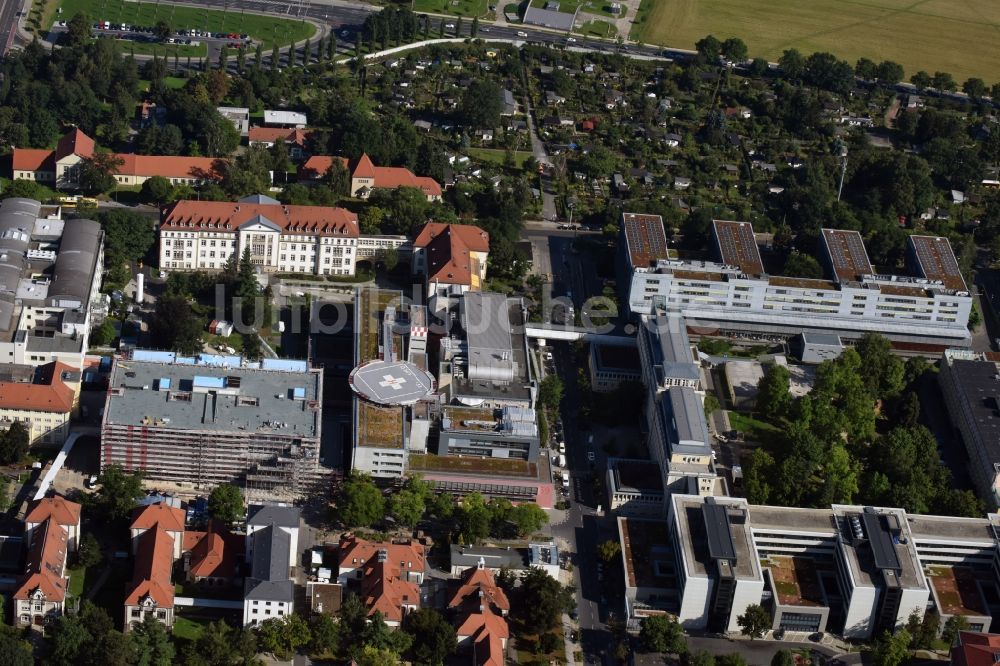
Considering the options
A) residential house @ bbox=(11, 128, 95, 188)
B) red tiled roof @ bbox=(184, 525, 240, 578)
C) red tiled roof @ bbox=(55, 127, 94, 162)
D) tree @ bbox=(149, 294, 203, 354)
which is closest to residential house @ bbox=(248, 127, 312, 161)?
red tiled roof @ bbox=(55, 127, 94, 162)

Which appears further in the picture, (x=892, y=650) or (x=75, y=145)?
(x=75, y=145)

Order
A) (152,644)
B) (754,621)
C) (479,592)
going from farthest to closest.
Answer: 1. (754,621)
2. (479,592)
3. (152,644)

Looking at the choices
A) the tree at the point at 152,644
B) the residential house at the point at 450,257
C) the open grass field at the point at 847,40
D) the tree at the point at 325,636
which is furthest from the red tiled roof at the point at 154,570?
the open grass field at the point at 847,40

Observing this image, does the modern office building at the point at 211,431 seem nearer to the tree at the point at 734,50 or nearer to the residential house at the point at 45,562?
the residential house at the point at 45,562

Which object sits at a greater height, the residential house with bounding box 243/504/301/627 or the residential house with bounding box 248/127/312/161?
the residential house with bounding box 248/127/312/161

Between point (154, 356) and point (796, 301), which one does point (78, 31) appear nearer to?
point (154, 356)

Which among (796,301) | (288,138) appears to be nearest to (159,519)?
(796,301)

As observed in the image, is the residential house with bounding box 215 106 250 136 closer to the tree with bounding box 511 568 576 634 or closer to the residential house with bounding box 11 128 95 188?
the residential house with bounding box 11 128 95 188

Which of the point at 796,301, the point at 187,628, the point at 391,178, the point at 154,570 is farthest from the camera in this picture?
the point at 391,178
